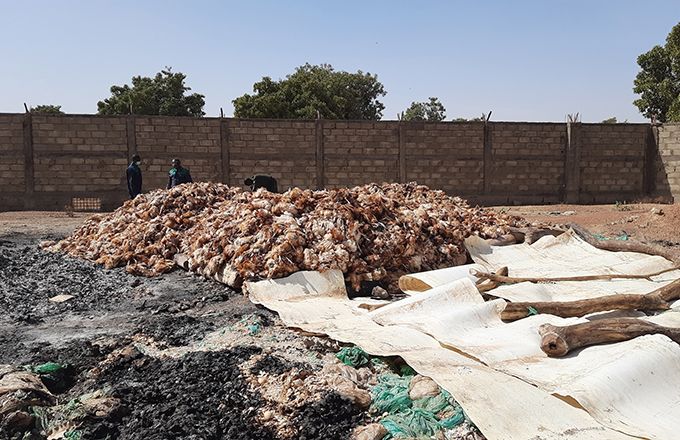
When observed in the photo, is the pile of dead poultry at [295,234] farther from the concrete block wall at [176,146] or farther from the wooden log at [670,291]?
the concrete block wall at [176,146]

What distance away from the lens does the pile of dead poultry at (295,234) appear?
20.1ft

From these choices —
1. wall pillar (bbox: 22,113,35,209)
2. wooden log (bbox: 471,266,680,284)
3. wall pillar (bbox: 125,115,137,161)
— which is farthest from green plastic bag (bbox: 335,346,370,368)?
wall pillar (bbox: 22,113,35,209)

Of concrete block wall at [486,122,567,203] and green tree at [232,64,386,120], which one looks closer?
concrete block wall at [486,122,567,203]

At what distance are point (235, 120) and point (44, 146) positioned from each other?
5132mm

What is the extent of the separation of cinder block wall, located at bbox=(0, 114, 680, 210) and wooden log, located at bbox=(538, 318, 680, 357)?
43.0 ft

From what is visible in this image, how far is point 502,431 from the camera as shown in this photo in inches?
112

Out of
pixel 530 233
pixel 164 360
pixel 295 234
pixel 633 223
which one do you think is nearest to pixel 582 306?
pixel 295 234

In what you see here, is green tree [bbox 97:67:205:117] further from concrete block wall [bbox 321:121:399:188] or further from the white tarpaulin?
the white tarpaulin

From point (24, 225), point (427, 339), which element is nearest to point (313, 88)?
point (24, 225)

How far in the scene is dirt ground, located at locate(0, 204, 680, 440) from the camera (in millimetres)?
3252

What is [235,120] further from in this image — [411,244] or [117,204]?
[411,244]

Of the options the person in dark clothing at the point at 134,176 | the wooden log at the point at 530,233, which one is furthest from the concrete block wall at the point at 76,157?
the wooden log at the point at 530,233

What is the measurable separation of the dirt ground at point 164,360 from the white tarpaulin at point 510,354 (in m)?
0.21

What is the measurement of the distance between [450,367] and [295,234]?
9.95 ft
